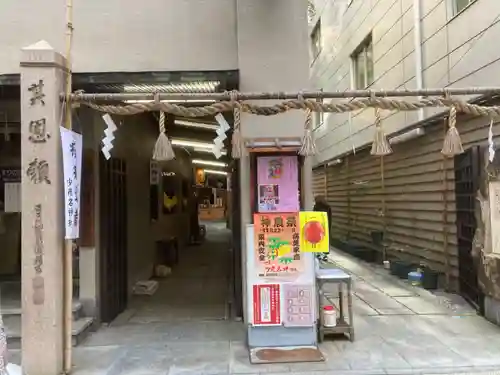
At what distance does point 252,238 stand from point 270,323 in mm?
1091

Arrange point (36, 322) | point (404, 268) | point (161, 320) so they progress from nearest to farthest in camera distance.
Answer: point (36, 322) < point (161, 320) < point (404, 268)

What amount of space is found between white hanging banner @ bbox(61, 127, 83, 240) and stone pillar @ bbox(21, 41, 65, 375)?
124mm

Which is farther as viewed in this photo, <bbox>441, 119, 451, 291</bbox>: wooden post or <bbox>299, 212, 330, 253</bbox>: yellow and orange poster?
<bbox>441, 119, 451, 291</bbox>: wooden post

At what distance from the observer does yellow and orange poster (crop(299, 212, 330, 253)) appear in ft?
19.1

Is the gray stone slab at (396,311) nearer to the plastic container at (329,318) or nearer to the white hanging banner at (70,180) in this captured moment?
the plastic container at (329,318)

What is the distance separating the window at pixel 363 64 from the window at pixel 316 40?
5.05 meters

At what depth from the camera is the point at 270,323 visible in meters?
5.95

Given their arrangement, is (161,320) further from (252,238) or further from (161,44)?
(161,44)

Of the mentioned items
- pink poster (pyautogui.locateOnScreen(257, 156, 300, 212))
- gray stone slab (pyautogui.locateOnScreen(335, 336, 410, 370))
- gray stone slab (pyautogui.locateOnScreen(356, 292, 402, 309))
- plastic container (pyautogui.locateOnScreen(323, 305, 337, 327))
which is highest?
pink poster (pyautogui.locateOnScreen(257, 156, 300, 212))

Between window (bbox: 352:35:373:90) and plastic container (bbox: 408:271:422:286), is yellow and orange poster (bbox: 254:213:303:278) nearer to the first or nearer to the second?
plastic container (bbox: 408:271:422:286)

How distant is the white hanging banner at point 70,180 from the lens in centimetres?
524

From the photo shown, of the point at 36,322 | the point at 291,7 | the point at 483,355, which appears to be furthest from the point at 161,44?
the point at 483,355

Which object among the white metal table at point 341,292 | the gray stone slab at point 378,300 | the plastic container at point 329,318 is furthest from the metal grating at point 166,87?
the gray stone slab at point 378,300

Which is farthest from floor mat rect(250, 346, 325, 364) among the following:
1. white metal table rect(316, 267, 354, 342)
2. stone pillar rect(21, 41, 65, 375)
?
stone pillar rect(21, 41, 65, 375)
